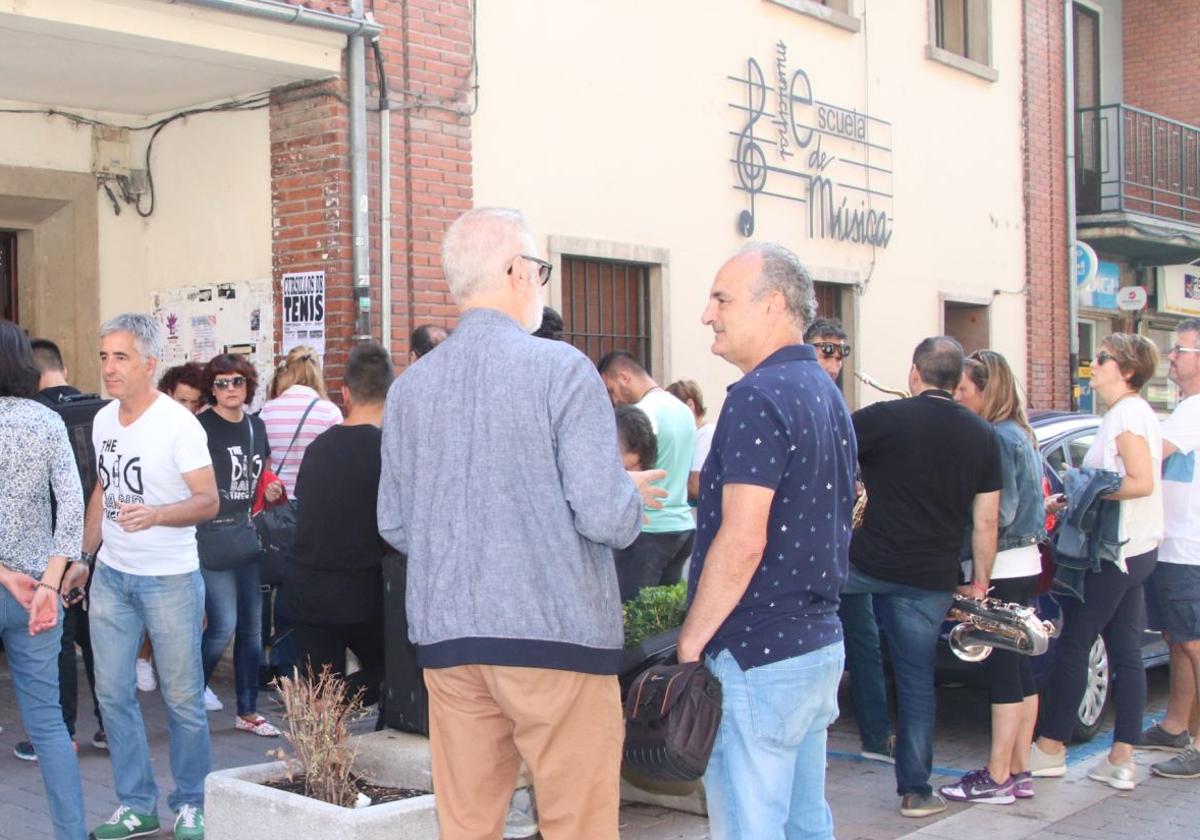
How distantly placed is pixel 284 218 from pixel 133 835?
4.28 meters

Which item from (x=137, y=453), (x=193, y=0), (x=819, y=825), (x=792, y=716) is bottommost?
(x=819, y=825)

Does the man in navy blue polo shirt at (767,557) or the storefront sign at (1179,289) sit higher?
the storefront sign at (1179,289)

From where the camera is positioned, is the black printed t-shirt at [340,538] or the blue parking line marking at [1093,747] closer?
the black printed t-shirt at [340,538]

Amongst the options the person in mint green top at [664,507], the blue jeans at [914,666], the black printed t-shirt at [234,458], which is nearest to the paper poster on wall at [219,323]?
the black printed t-shirt at [234,458]

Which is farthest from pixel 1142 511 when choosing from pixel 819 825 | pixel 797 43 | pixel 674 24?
pixel 797 43

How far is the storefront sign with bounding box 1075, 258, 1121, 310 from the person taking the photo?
1620 centimetres

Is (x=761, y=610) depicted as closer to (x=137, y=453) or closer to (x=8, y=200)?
(x=137, y=453)

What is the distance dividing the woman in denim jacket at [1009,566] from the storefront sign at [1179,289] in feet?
42.7

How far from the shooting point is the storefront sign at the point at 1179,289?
17844 millimetres

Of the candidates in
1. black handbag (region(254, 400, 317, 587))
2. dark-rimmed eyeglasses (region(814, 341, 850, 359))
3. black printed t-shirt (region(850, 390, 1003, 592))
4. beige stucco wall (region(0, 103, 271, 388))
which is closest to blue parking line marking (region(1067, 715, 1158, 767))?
black printed t-shirt (region(850, 390, 1003, 592))

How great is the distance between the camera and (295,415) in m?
7.33

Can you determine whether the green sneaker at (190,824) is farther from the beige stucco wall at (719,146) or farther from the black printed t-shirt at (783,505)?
the beige stucco wall at (719,146)

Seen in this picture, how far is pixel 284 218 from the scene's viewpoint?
8.41 metres

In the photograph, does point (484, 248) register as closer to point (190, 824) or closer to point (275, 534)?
point (190, 824)
